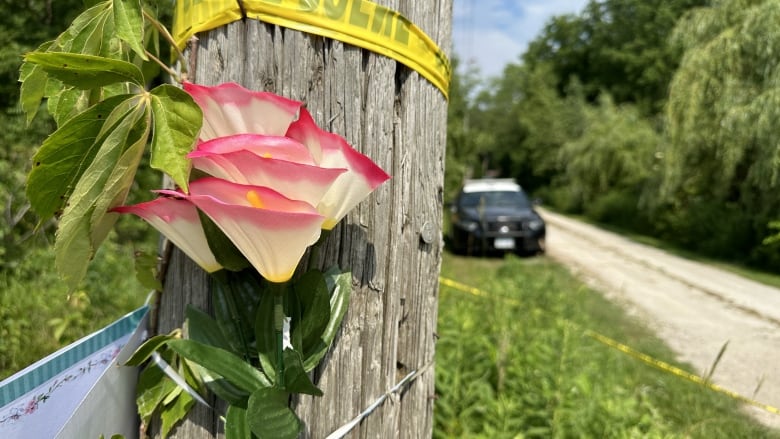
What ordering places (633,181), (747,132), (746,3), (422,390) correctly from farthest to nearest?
(633,181), (746,3), (747,132), (422,390)

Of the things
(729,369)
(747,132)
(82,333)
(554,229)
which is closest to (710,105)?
(747,132)

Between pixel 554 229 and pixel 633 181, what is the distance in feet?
16.3

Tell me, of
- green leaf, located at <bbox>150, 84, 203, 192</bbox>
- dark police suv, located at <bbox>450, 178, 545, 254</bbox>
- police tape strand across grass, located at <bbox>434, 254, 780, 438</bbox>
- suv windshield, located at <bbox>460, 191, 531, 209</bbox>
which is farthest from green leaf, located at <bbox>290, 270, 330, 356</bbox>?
suv windshield, located at <bbox>460, 191, 531, 209</bbox>

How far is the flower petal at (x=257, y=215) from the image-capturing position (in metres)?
0.54

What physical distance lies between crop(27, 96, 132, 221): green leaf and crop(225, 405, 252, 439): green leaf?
33 cm

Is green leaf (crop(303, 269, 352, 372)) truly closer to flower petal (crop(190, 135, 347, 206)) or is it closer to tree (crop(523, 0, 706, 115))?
flower petal (crop(190, 135, 347, 206))

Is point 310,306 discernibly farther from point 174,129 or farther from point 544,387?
point 544,387

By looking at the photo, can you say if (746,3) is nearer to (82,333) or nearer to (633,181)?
(633,181)

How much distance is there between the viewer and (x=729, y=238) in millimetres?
9672

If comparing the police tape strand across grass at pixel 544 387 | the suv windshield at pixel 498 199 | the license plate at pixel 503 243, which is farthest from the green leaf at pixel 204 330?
the suv windshield at pixel 498 199

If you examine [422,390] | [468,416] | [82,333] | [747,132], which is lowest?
[468,416]

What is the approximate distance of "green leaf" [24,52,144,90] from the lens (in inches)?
19.8

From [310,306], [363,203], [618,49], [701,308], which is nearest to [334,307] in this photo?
[310,306]

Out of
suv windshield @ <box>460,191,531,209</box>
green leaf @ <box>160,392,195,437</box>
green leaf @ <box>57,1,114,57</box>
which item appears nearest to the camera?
green leaf @ <box>57,1,114,57</box>
